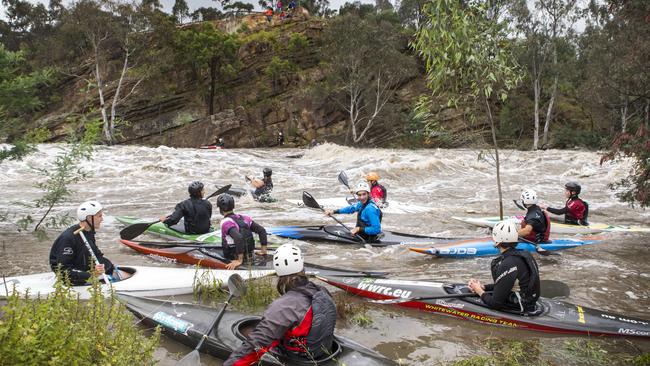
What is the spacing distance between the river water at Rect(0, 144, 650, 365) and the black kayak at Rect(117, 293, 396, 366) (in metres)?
0.13

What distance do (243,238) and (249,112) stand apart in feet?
107

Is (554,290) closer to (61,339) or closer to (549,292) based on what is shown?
(549,292)

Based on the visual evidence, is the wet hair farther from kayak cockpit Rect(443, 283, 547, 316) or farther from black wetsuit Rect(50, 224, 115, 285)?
black wetsuit Rect(50, 224, 115, 285)

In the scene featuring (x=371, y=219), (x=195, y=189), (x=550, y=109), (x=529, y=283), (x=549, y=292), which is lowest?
(x=549, y=292)

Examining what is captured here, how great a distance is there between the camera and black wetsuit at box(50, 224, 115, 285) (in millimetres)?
4930

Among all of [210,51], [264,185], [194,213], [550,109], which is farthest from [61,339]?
[210,51]

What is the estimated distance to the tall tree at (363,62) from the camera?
Answer: 33.1 metres

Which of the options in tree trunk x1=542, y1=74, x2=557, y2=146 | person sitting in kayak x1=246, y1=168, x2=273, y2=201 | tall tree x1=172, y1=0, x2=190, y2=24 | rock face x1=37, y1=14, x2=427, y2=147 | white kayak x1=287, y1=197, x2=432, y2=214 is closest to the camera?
person sitting in kayak x1=246, y1=168, x2=273, y2=201

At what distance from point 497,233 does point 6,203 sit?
1275 cm

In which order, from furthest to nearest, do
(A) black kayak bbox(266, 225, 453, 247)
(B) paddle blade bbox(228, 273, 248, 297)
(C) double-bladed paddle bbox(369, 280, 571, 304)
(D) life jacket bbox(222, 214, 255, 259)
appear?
(A) black kayak bbox(266, 225, 453, 247) < (D) life jacket bbox(222, 214, 255, 259) < (C) double-bladed paddle bbox(369, 280, 571, 304) < (B) paddle blade bbox(228, 273, 248, 297)

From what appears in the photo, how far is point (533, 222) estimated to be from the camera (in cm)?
742

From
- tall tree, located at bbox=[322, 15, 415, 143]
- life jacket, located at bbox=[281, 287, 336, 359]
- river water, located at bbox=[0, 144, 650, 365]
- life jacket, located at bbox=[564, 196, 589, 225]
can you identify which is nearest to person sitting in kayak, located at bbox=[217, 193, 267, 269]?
river water, located at bbox=[0, 144, 650, 365]

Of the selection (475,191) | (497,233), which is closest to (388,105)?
(475,191)

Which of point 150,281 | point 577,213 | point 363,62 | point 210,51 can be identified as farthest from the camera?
A: point 210,51
